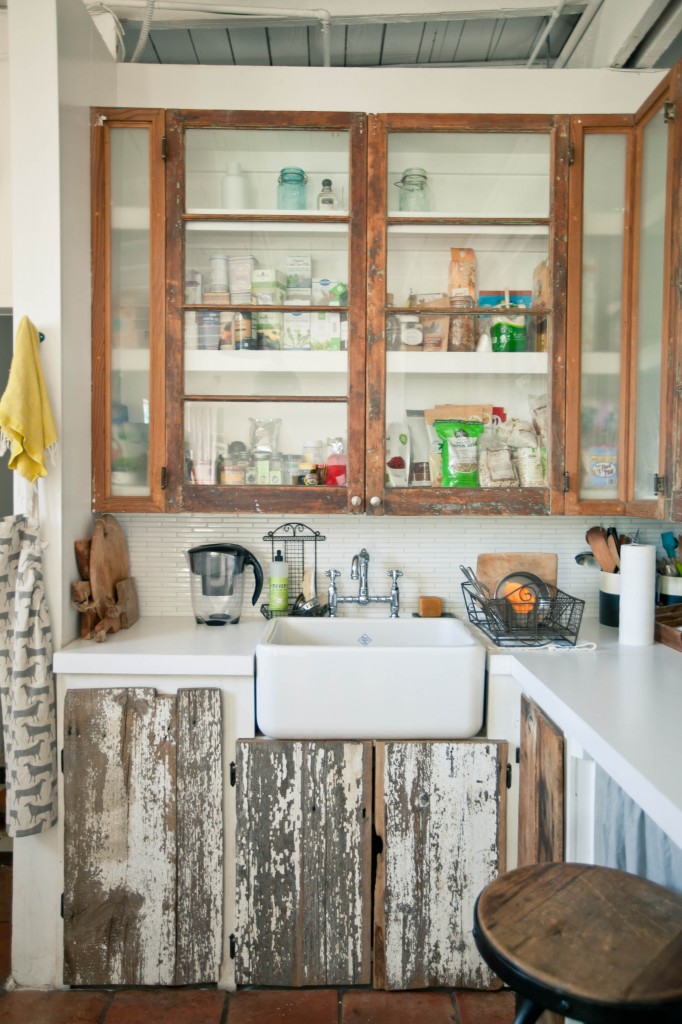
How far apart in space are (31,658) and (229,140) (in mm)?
1721

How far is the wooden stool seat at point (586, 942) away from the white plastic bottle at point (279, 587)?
132 centimetres

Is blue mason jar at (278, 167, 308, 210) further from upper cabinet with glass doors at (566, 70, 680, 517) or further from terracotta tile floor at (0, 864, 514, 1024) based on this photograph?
terracotta tile floor at (0, 864, 514, 1024)

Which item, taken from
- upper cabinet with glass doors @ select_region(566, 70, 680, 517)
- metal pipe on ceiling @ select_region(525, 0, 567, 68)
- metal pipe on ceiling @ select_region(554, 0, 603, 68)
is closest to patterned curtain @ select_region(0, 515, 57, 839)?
upper cabinet with glass doors @ select_region(566, 70, 680, 517)

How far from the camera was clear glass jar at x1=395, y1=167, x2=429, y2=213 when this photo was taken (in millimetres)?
2297

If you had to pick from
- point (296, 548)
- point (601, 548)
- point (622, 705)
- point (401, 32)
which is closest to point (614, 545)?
point (601, 548)

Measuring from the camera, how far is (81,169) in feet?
7.18

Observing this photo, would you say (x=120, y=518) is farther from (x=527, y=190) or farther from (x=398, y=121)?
(x=527, y=190)

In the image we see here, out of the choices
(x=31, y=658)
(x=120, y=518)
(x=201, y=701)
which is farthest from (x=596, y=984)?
(x=120, y=518)

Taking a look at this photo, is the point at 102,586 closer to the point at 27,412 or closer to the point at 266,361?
the point at 27,412

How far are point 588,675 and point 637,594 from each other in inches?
17.4

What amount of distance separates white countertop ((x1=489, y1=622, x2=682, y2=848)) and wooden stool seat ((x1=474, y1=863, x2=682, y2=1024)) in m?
0.18

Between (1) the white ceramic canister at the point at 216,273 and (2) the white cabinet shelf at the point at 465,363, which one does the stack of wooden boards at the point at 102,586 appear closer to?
(1) the white ceramic canister at the point at 216,273

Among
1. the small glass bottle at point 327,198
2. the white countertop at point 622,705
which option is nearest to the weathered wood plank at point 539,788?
the white countertop at point 622,705

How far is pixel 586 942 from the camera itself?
1.11m
